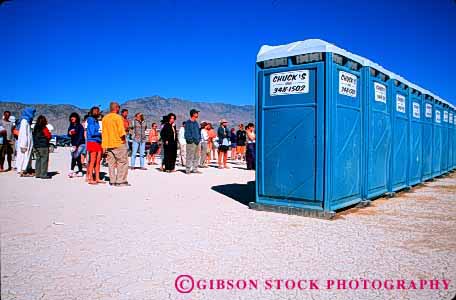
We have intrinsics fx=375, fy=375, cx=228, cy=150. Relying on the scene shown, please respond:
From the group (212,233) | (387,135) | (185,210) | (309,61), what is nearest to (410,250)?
(212,233)

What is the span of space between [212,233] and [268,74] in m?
2.85

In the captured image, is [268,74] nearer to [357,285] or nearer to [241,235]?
[241,235]

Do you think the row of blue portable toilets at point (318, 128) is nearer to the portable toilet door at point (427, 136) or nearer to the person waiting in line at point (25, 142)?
the portable toilet door at point (427, 136)

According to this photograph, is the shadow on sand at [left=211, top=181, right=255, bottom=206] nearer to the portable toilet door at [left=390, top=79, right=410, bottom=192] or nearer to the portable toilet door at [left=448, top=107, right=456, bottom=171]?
the portable toilet door at [left=390, top=79, right=410, bottom=192]

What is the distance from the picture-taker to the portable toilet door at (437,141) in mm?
11600

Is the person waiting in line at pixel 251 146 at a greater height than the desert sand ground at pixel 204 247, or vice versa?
the person waiting in line at pixel 251 146

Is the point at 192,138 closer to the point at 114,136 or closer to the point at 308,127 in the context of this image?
the point at 114,136

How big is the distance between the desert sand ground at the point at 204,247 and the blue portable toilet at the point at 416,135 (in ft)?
8.20

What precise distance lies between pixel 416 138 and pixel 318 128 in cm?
548

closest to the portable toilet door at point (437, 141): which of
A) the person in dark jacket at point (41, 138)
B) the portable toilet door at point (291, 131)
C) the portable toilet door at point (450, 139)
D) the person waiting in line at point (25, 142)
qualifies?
the portable toilet door at point (450, 139)

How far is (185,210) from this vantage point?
6.33 metres

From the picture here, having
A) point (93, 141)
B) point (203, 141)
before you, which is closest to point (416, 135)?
point (93, 141)

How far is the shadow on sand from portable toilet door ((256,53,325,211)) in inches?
46.2

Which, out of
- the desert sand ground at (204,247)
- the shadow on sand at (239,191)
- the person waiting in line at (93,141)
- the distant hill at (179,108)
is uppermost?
the distant hill at (179,108)
